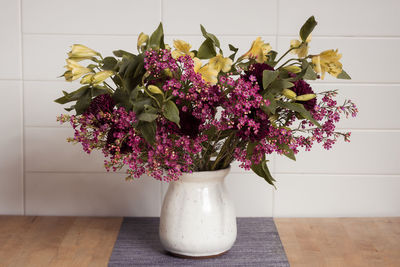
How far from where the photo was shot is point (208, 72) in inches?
35.1

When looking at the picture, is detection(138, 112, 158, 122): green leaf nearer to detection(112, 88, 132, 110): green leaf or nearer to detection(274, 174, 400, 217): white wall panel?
detection(112, 88, 132, 110): green leaf

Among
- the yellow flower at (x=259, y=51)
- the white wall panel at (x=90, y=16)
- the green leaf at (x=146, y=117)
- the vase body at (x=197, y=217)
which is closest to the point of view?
the green leaf at (x=146, y=117)

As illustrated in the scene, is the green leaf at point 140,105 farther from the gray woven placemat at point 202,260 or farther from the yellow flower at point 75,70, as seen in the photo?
the gray woven placemat at point 202,260

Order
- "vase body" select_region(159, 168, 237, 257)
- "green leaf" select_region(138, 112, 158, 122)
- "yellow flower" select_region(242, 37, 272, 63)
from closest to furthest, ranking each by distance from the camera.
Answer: "green leaf" select_region(138, 112, 158, 122), "yellow flower" select_region(242, 37, 272, 63), "vase body" select_region(159, 168, 237, 257)

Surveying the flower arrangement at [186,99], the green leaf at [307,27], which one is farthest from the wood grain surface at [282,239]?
the green leaf at [307,27]

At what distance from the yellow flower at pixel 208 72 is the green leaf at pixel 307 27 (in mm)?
186

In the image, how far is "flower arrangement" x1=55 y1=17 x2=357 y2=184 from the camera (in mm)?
870

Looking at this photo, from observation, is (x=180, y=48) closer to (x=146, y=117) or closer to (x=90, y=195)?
(x=146, y=117)

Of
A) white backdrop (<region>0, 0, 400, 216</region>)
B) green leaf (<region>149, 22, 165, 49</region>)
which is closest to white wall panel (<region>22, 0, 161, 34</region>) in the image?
white backdrop (<region>0, 0, 400, 216</region>)

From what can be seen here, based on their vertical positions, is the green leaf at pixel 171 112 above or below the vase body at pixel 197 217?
above

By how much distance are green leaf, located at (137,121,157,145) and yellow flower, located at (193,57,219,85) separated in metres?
0.13

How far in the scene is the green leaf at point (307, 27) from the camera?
2.93 feet

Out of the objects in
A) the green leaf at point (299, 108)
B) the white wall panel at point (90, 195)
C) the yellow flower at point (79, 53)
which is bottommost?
the white wall panel at point (90, 195)

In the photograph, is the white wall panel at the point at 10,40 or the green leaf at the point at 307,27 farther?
the white wall panel at the point at 10,40
